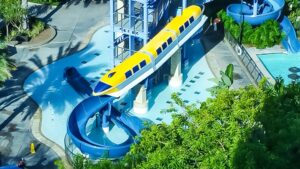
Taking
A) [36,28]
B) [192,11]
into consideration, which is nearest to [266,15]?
[192,11]

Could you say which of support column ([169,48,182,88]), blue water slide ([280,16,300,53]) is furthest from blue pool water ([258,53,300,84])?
support column ([169,48,182,88])

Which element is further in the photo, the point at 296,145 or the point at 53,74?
the point at 53,74

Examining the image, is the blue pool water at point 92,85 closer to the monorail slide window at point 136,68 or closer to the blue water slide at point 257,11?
the monorail slide window at point 136,68

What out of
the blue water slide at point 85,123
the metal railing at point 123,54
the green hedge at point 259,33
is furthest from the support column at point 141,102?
the green hedge at point 259,33

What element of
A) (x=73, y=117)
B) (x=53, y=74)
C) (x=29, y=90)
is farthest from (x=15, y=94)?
(x=73, y=117)

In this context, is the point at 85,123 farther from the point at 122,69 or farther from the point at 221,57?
the point at 221,57

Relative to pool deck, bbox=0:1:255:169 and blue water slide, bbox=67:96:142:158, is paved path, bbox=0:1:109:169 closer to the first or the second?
pool deck, bbox=0:1:255:169

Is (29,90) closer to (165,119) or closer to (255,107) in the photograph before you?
(165,119)
